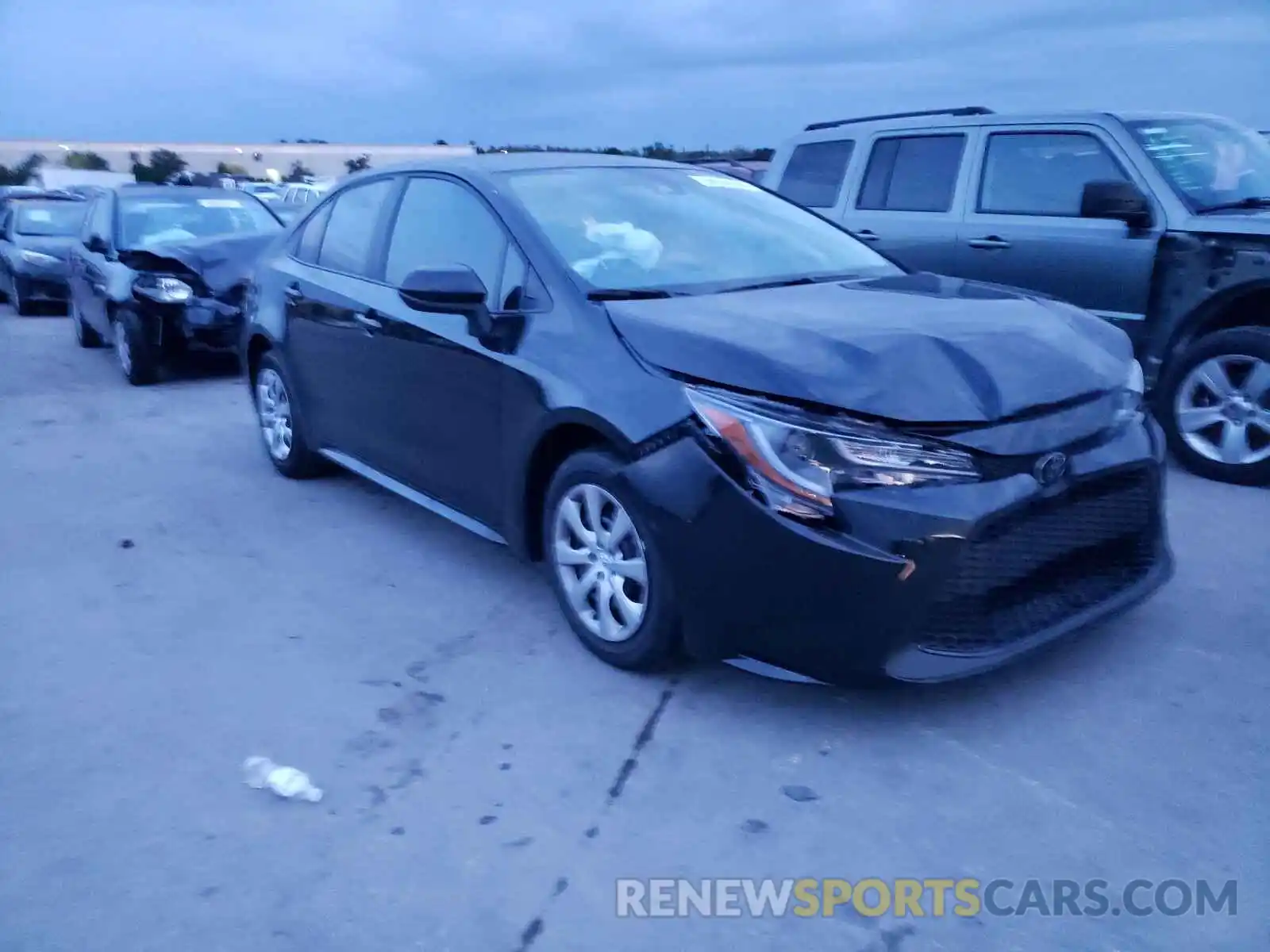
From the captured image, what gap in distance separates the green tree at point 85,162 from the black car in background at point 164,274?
6502 centimetres

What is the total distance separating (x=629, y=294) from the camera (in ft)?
12.8

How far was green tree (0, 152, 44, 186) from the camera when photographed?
2296 inches

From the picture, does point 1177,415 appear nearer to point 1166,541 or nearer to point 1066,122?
point 1066,122

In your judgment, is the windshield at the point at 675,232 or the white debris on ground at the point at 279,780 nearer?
the white debris on ground at the point at 279,780

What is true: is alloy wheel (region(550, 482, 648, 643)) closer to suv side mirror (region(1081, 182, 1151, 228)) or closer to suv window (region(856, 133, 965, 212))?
suv side mirror (region(1081, 182, 1151, 228))

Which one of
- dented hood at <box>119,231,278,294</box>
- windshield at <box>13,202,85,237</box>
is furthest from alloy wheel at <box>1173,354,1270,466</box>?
windshield at <box>13,202,85,237</box>

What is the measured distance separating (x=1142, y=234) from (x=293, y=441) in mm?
4657

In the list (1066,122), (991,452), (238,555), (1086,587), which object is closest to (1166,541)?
(1086,587)

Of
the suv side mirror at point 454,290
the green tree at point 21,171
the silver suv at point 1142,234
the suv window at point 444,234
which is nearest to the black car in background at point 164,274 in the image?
the suv window at point 444,234

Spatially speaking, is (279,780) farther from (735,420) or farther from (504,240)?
(504,240)

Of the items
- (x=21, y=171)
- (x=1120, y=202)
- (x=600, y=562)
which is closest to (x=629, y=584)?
(x=600, y=562)

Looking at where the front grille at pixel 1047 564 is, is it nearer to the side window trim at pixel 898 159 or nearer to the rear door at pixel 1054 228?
the rear door at pixel 1054 228

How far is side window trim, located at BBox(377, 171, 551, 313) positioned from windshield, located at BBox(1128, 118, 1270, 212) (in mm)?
3678

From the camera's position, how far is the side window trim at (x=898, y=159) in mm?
6707
